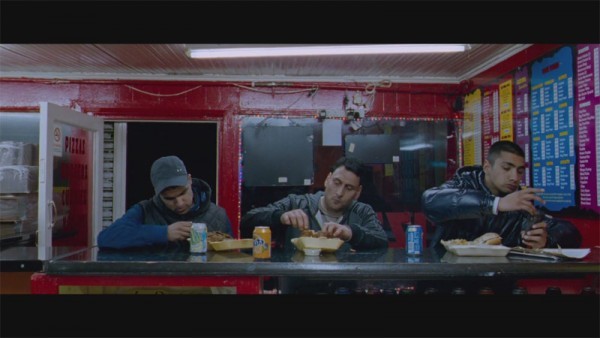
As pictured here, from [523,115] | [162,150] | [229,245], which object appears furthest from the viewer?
[162,150]

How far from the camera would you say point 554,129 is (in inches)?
150

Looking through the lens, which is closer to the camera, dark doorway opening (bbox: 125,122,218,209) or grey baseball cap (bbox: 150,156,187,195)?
grey baseball cap (bbox: 150,156,187,195)

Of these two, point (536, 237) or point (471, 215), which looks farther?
point (471, 215)

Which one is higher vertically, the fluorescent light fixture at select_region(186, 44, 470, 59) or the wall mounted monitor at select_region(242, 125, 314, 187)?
the fluorescent light fixture at select_region(186, 44, 470, 59)

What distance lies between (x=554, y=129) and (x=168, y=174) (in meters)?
2.85

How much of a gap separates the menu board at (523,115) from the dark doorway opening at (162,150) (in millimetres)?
4056

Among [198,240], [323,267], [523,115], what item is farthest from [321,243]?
[523,115]

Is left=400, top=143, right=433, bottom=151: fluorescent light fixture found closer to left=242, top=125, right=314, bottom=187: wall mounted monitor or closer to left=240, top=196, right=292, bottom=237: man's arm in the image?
left=242, top=125, right=314, bottom=187: wall mounted monitor

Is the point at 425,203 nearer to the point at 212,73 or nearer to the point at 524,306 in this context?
the point at 524,306

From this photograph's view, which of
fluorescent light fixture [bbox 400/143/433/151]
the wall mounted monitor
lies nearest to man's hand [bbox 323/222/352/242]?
the wall mounted monitor

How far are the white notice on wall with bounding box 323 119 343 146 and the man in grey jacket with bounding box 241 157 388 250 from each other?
1.31ft

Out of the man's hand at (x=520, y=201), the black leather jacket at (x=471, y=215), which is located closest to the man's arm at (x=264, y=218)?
the black leather jacket at (x=471, y=215)

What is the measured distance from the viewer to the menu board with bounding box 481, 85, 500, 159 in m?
4.82

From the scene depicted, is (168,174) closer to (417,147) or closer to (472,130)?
(417,147)
